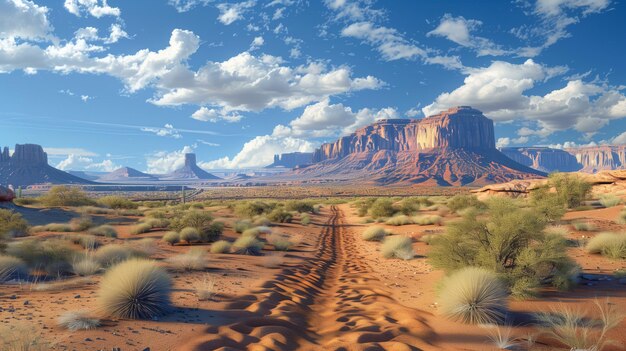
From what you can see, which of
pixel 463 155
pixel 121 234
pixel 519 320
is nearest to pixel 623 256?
pixel 519 320

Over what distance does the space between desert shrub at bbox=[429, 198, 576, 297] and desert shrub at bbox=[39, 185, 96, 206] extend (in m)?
34.9

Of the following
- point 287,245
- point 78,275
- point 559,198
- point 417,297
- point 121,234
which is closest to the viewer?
point 417,297

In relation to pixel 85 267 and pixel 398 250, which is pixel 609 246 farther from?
pixel 85 267

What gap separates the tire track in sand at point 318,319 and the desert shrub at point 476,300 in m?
0.67

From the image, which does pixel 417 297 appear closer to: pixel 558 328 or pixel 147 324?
pixel 558 328

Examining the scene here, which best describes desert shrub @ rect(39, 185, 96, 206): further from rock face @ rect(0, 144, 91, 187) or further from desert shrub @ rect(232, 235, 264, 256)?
rock face @ rect(0, 144, 91, 187)

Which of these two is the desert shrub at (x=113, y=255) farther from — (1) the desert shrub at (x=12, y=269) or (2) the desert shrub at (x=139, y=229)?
(2) the desert shrub at (x=139, y=229)

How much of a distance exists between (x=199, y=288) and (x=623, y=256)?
12297 millimetres

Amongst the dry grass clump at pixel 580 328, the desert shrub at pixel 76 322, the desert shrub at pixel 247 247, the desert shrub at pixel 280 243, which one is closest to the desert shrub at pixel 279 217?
the desert shrub at pixel 280 243

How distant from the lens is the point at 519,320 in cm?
644

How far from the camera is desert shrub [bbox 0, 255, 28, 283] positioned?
827 cm

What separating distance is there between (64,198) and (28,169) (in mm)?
166208

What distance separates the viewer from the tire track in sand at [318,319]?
552cm

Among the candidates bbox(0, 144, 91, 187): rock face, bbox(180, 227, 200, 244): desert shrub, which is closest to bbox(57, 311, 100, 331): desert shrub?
bbox(180, 227, 200, 244): desert shrub
